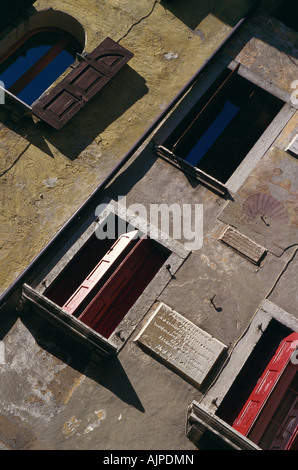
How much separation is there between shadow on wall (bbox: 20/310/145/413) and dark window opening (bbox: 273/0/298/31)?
32.2 ft

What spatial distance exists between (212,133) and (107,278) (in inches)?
195

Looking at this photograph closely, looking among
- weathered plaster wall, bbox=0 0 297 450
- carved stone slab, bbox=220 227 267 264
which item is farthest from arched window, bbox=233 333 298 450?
carved stone slab, bbox=220 227 267 264

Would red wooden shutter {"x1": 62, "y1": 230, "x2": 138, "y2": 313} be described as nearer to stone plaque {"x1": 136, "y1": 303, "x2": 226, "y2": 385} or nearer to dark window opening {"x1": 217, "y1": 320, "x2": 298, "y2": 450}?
stone plaque {"x1": 136, "y1": 303, "x2": 226, "y2": 385}

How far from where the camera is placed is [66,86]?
42.9 feet

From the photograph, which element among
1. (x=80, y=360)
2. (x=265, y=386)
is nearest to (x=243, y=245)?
(x=265, y=386)

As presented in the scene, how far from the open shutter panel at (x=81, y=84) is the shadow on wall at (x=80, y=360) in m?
4.43

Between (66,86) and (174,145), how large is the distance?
2849 mm

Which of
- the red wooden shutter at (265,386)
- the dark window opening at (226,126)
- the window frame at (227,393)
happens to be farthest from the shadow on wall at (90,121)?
the red wooden shutter at (265,386)

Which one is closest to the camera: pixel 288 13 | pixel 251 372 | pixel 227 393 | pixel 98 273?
pixel 227 393

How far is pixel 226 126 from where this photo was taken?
569 inches

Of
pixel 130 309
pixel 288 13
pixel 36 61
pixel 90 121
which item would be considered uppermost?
pixel 288 13

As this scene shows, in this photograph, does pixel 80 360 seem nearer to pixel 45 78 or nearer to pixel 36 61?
pixel 45 78

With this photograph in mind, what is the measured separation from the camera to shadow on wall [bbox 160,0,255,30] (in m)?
14.4

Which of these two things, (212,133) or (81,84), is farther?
(212,133)
